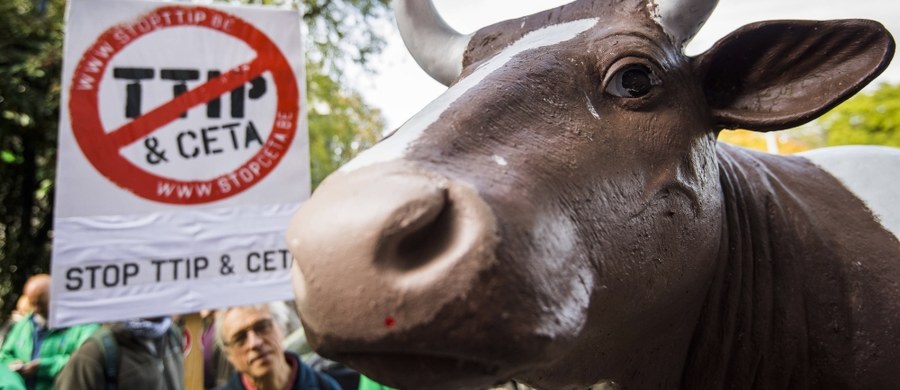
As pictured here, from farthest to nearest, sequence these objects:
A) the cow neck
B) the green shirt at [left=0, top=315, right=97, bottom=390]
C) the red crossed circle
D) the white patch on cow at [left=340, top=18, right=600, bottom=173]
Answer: the green shirt at [left=0, top=315, right=97, bottom=390]
the red crossed circle
the cow neck
the white patch on cow at [left=340, top=18, right=600, bottom=173]

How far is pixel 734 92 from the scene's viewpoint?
178 centimetres

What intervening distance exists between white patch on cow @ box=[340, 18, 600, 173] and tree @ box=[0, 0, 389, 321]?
27.2 ft

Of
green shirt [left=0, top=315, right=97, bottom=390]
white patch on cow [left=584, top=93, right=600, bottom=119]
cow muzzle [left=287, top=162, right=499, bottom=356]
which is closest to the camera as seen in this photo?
cow muzzle [left=287, top=162, right=499, bottom=356]

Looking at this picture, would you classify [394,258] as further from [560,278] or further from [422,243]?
[560,278]

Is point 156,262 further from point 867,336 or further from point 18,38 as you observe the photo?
point 18,38

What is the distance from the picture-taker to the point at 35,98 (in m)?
10.5

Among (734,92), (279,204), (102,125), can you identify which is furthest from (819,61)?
(102,125)

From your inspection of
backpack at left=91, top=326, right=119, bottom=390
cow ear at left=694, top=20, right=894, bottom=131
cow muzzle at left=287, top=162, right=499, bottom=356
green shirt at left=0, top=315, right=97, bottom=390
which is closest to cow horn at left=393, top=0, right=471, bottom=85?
cow ear at left=694, top=20, right=894, bottom=131

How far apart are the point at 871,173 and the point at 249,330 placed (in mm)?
3243

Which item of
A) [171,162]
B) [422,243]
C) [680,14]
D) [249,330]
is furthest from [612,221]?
[171,162]

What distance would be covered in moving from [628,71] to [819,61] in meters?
0.63

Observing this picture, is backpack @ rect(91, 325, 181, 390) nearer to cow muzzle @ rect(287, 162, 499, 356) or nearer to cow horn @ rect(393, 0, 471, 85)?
cow horn @ rect(393, 0, 471, 85)

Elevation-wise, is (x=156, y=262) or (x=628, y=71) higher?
(x=628, y=71)

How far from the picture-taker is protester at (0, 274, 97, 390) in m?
4.62
